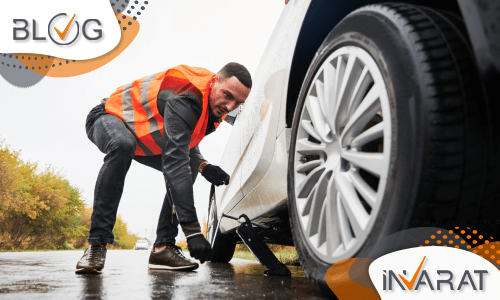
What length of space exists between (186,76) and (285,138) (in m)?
1.15

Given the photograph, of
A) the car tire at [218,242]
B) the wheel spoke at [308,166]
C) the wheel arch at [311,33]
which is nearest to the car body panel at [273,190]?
the wheel arch at [311,33]

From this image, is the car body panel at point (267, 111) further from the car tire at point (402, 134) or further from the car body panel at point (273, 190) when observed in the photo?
the car tire at point (402, 134)

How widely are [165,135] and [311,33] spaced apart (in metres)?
1.20

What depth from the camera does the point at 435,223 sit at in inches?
38.2

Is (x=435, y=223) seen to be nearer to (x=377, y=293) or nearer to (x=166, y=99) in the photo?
(x=377, y=293)

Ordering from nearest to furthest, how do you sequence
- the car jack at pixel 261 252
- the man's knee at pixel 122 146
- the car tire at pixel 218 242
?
the car jack at pixel 261 252
the man's knee at pixel 122 146
the car tire at pixel 218 242

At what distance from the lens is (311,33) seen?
1.65 m

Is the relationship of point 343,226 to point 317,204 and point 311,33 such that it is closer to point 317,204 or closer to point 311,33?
point 317,204

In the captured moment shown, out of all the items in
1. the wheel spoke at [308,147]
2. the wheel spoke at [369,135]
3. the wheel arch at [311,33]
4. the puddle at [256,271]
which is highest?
the wheel arch at [311,33]

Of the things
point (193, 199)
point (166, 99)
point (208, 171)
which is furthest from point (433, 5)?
point (208, 171)

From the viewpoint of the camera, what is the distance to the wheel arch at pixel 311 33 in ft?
5.13

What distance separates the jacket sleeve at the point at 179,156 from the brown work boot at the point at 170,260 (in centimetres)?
60

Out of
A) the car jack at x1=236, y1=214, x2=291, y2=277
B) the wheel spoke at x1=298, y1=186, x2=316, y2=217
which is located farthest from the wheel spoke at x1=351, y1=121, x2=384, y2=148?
the car jack at x1=236, y1=214, x2=291, y2=277

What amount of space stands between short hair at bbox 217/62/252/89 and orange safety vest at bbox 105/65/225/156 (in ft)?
0.38
